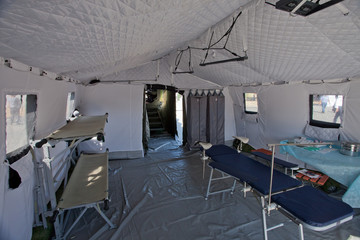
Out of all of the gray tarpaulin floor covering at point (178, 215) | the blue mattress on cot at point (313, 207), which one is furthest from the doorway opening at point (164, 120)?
the blue mattress on cot at point (313, 207)

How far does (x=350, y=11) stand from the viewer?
1865 millimetres

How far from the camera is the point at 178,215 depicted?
10.2 feet

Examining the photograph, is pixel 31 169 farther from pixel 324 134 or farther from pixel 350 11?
pixel 324 134

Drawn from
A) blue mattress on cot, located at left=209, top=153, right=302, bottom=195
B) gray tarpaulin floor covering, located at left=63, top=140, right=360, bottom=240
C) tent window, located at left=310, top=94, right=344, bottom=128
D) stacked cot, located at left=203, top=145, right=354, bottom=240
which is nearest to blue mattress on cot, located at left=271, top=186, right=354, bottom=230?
stacked cot, located at left=203, top=145, right=354, bottom=240

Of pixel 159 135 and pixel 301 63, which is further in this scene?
pixel 159 135

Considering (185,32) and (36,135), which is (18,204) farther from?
(185,32)

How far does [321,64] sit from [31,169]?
418cm

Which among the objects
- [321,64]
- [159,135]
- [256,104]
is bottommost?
[159,135]

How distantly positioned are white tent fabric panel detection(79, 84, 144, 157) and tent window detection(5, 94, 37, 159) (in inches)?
118

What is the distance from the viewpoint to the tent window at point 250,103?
573 cm

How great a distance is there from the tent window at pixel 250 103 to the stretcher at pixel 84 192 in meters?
4.19

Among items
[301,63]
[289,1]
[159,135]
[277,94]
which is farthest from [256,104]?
[289,1]

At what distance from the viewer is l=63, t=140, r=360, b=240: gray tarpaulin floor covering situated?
2674 mm

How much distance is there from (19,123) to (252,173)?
289 centimetres
